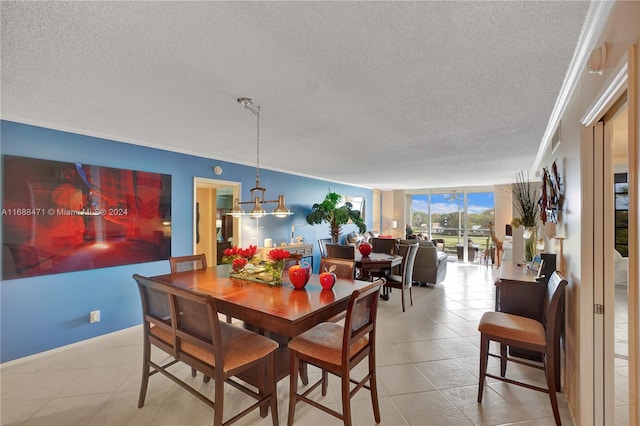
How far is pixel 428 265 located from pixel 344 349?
14.8 feet

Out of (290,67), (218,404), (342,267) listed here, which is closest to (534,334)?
(342,267)

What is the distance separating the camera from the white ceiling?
1312 mm

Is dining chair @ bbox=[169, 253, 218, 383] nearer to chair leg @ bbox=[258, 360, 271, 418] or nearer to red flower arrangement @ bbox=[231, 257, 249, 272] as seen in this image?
red flower arrangement @ bbox=[231, 257, 249, 272]

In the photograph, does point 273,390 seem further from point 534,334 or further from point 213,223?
point 213,223

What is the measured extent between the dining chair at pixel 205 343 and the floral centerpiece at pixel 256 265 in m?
0.50

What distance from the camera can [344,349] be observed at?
1.70 meters

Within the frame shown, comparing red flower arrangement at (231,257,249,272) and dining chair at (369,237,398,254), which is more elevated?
red flower arrangement at (231,257,249,272)

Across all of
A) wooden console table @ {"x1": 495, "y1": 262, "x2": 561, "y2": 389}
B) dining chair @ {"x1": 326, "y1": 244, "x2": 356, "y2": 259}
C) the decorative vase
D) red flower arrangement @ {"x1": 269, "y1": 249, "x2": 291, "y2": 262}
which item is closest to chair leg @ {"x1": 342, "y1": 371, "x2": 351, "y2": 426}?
red flower arrangement @ {"x1": 269, "y1": 249, "x2": 291, "y2": 262}

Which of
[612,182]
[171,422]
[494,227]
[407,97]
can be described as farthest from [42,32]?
[494,227]

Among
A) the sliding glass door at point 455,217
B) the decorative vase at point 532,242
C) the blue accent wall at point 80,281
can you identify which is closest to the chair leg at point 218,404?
the blue accent wall at point 80,281

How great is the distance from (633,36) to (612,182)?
93 centimetres

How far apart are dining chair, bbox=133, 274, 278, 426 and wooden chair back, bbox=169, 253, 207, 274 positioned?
0.88m

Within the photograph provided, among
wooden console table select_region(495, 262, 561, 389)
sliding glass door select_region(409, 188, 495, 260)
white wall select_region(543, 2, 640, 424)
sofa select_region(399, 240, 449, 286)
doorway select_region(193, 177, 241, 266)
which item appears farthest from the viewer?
sliding glass door select_region(409, 188, 495, 260)

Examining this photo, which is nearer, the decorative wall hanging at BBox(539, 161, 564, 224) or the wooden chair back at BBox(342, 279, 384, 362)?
the wooden chair back at BBox(342, 279, 384, 362)
